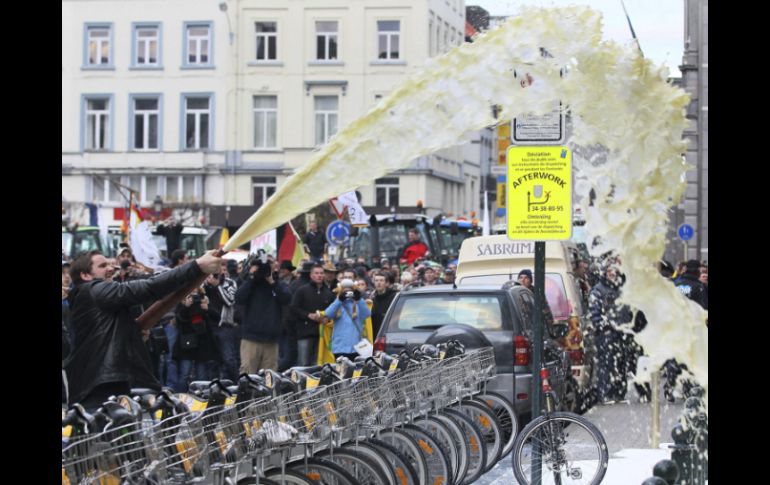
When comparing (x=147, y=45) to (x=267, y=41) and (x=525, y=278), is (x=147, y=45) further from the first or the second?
(x=525, y=278)

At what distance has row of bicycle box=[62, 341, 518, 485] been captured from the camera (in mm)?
5816

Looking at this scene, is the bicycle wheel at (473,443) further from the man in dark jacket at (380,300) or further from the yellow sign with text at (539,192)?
the man in dark jacket at (380,300)

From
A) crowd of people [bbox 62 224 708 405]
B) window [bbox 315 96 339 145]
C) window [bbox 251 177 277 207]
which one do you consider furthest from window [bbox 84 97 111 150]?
crowd of people [bbox 62 224 708 405]

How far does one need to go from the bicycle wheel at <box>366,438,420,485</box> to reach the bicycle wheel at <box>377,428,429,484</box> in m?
0.54

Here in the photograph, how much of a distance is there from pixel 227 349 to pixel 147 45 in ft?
140

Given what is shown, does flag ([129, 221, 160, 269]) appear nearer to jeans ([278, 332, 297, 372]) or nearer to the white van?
the white van

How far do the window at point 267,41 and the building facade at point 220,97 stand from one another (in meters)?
0.06

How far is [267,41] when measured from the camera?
178 ft

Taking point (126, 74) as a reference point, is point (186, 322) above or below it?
below

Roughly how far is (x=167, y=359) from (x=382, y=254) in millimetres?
16048
